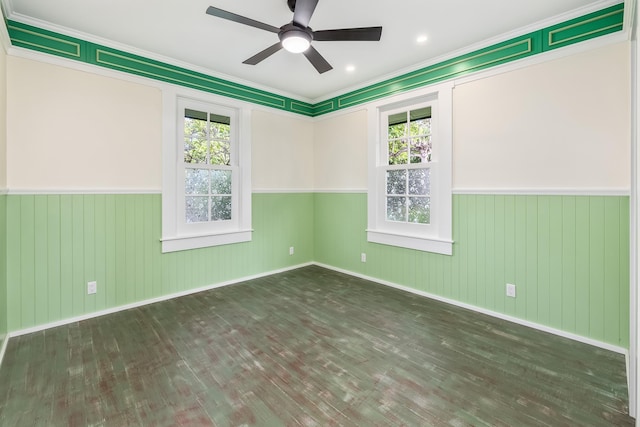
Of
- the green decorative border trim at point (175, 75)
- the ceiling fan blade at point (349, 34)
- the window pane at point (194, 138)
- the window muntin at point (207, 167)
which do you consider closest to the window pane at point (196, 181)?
the window muntin at point (207, 167)

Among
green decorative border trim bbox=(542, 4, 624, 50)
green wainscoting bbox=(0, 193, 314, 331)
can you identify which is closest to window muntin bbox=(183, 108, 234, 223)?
green wainscoting bbox=(0, 193, 314, 331)

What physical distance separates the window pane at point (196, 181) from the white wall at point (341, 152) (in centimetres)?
182

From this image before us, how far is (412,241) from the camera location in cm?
372

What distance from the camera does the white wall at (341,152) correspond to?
4.30 meters

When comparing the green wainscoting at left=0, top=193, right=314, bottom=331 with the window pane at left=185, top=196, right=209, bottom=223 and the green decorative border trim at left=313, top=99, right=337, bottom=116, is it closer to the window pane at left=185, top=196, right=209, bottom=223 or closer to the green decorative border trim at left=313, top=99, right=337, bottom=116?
the window pane at left=185, top=196, right=209, bottom=223

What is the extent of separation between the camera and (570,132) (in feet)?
8.40

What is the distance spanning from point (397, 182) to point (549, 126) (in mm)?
1662

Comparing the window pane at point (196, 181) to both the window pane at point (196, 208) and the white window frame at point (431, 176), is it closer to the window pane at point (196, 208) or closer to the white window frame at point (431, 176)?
the window pane at point (196, 208)

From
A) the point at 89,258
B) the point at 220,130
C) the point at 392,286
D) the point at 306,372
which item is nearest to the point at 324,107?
the point at 220,130

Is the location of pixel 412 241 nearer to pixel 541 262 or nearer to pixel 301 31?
pixel 541 262

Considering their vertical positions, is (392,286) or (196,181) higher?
(196,181)

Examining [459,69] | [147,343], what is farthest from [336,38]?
[147,343]

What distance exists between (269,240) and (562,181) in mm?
3484

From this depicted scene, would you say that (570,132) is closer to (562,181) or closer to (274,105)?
(562,181)
